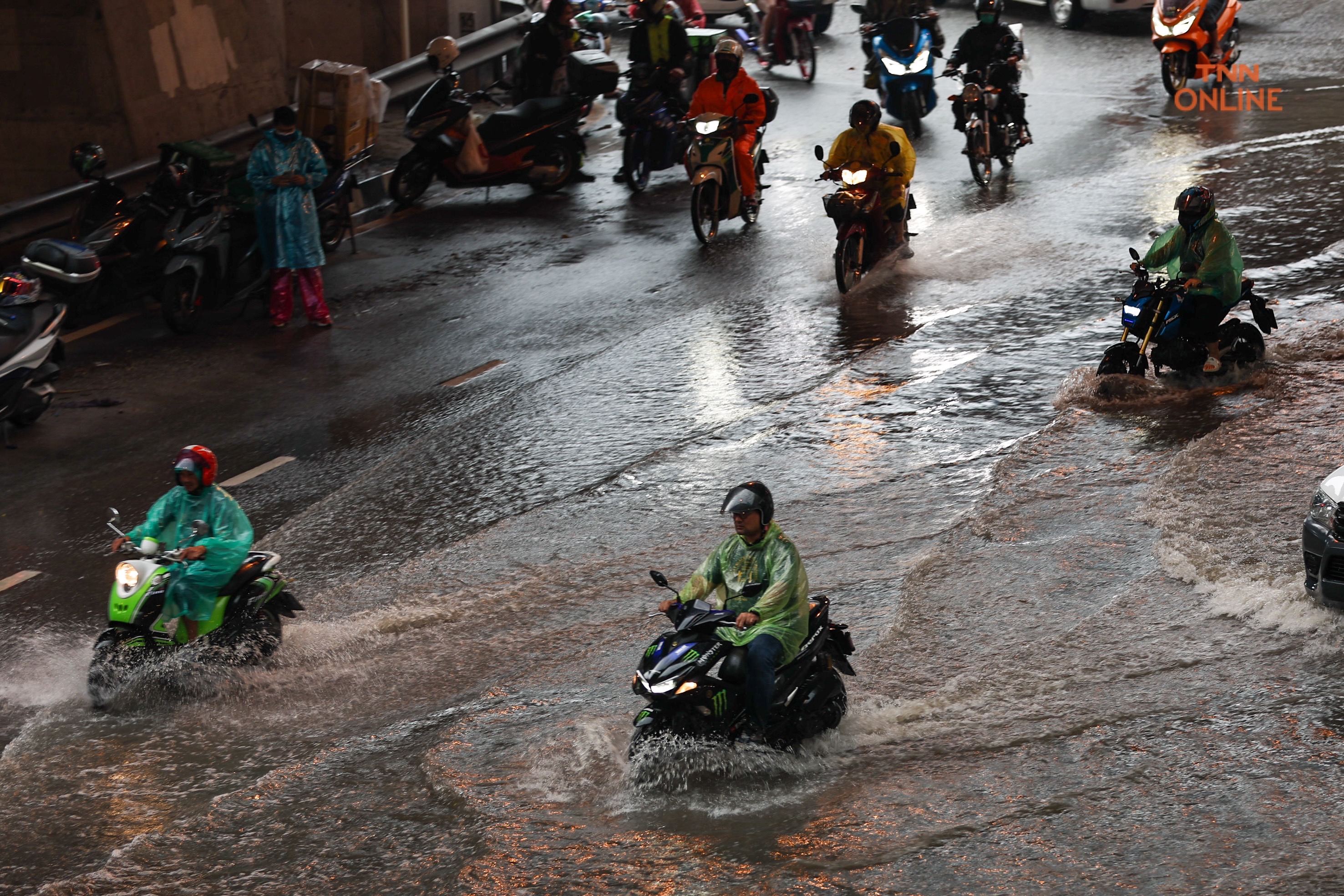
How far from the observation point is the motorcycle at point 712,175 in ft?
48.4

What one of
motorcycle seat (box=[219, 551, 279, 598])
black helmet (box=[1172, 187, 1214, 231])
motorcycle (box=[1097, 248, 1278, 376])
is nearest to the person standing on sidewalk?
motorcycle seat (box=[219, 551, 279, 598])

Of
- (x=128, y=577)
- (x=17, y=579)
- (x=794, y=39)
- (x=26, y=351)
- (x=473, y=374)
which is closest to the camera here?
(x=128, y=577)

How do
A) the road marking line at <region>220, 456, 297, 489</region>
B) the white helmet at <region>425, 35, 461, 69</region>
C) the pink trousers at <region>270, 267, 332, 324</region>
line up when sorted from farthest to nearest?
the white helmet at <region>425, 35, 461, 69</region>
the pink trousers at <region>270, 267, 332, 324</region>
the road marking line at <region>220, 456, 297, 489</region>

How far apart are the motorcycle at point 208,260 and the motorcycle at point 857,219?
17.9 ft

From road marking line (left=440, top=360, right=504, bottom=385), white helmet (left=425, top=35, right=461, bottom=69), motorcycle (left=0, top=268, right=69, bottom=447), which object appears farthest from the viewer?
white helmet (left=425, top=35, right=461, bottom=69)

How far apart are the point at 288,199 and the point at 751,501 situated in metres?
→ 8.01

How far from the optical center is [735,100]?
1561cm

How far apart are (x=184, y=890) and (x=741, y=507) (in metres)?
2.78

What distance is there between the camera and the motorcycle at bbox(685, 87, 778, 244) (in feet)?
48.4

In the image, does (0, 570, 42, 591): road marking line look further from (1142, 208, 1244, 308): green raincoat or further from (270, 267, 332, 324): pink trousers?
(1142, 208, 1244, 308): green raincoat

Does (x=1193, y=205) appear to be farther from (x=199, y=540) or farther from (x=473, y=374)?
(x=199, y=540)

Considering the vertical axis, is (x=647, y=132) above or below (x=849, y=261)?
above

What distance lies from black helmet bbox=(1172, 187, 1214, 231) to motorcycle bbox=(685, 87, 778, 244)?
5.68m

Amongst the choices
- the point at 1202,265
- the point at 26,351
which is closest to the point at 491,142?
the point at 26,351
